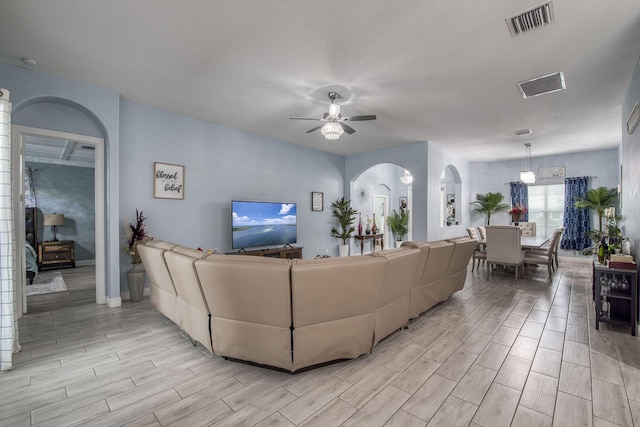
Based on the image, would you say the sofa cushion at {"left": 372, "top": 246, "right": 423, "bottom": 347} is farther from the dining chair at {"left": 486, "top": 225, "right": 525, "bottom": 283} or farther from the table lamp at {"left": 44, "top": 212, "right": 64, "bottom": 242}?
the table lamp at {"left": 44, "top": 212, "right": 64, "bottom": 242}

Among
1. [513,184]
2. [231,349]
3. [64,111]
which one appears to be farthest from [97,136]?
[513,184]

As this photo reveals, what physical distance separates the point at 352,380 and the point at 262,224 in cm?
383

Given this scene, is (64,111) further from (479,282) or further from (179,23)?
(479,282)

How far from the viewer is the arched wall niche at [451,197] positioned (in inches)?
330

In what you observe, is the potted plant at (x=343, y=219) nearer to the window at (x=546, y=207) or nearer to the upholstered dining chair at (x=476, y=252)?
the upholstered dining chair at (x=476, y=252)

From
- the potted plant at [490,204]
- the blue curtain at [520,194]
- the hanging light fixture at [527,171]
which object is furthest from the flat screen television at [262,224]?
the blue curtain at [520,194]

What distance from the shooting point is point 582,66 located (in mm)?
3053

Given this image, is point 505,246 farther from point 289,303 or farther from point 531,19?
point 289,303

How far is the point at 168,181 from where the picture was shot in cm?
454

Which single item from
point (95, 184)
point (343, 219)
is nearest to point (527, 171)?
point (343, 219)

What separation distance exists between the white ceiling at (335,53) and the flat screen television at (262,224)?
1699 millimetres

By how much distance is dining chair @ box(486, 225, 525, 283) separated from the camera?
490cm

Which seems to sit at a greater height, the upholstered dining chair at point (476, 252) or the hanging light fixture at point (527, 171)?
the hanging light fixture at point (527, 171)

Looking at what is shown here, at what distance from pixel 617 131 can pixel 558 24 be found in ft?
16.2
